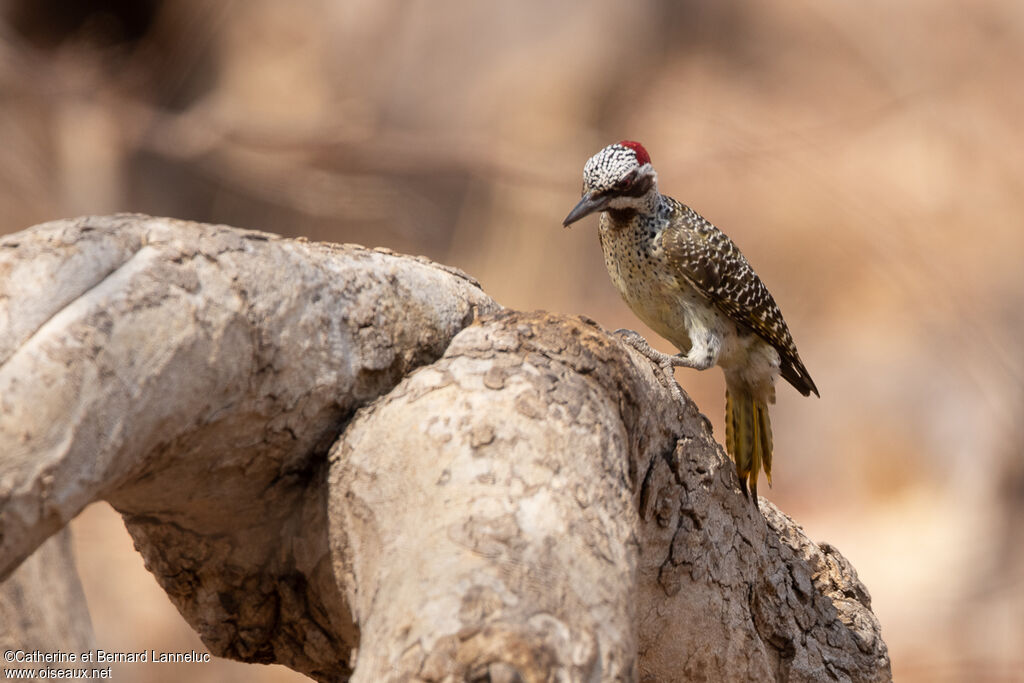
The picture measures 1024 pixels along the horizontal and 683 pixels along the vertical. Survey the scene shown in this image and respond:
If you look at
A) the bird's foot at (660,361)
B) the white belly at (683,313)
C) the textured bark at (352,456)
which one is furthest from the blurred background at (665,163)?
the textured bark at (352,456)

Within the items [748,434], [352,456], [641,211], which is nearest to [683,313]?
[641,211]

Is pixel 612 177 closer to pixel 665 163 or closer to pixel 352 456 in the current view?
pixel 352 456

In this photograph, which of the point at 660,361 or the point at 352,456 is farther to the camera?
the point at 660,361

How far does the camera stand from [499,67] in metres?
8.31

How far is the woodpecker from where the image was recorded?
3830 mm

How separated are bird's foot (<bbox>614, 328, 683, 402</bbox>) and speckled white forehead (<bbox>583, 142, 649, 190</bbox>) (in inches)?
26.6

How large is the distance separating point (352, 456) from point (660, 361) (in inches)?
47.0

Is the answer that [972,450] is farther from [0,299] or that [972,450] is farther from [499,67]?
[0,299]

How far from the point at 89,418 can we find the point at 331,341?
59cm

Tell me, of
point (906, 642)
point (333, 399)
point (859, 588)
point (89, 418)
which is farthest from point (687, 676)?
point (906, 642)

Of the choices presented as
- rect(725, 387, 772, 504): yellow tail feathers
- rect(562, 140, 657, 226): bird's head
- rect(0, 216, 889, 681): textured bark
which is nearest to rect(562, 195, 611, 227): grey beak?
rect(562, 140, 657, 226): bird's head

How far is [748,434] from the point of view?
3824mm

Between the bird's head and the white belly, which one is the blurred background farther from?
the bird's head

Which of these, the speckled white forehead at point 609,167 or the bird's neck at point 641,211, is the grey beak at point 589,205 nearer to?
the speckled white forehead at point 609,167
